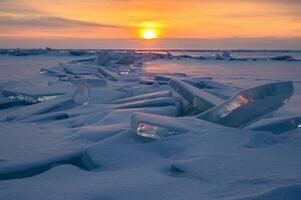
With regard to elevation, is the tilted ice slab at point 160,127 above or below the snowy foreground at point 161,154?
above

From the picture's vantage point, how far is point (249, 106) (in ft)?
8.62

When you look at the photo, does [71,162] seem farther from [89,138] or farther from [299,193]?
[299,193]

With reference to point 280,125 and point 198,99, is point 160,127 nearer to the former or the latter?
point 280,125

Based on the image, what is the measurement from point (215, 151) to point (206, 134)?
1.04ft

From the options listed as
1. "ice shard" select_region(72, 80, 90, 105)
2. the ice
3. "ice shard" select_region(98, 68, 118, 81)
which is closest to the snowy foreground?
"ice shard" select_region(72, 80, 90, 105)

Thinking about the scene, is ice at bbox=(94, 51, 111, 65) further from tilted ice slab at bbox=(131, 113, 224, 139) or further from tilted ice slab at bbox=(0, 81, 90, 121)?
tilted ice slab at bbox=(131, 113, 224, 139)

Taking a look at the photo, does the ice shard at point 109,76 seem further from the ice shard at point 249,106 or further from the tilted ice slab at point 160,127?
A: the tilted ice slab at point 160,127

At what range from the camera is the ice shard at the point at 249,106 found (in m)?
2.63

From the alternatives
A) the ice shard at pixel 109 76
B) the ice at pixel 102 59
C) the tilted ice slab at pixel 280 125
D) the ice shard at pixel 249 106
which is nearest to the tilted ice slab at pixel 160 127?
the ice shard at pixel 249 106

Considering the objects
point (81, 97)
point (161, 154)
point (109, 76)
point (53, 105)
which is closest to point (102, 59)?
point (109, 76)

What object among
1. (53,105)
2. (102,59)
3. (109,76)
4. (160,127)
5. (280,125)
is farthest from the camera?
(102,59)

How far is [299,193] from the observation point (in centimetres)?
132

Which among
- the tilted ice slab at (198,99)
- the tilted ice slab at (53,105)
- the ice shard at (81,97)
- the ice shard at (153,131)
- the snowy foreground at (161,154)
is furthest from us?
the ice shard at (81,97)

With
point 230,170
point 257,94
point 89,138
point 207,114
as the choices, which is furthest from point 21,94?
point 230,170
